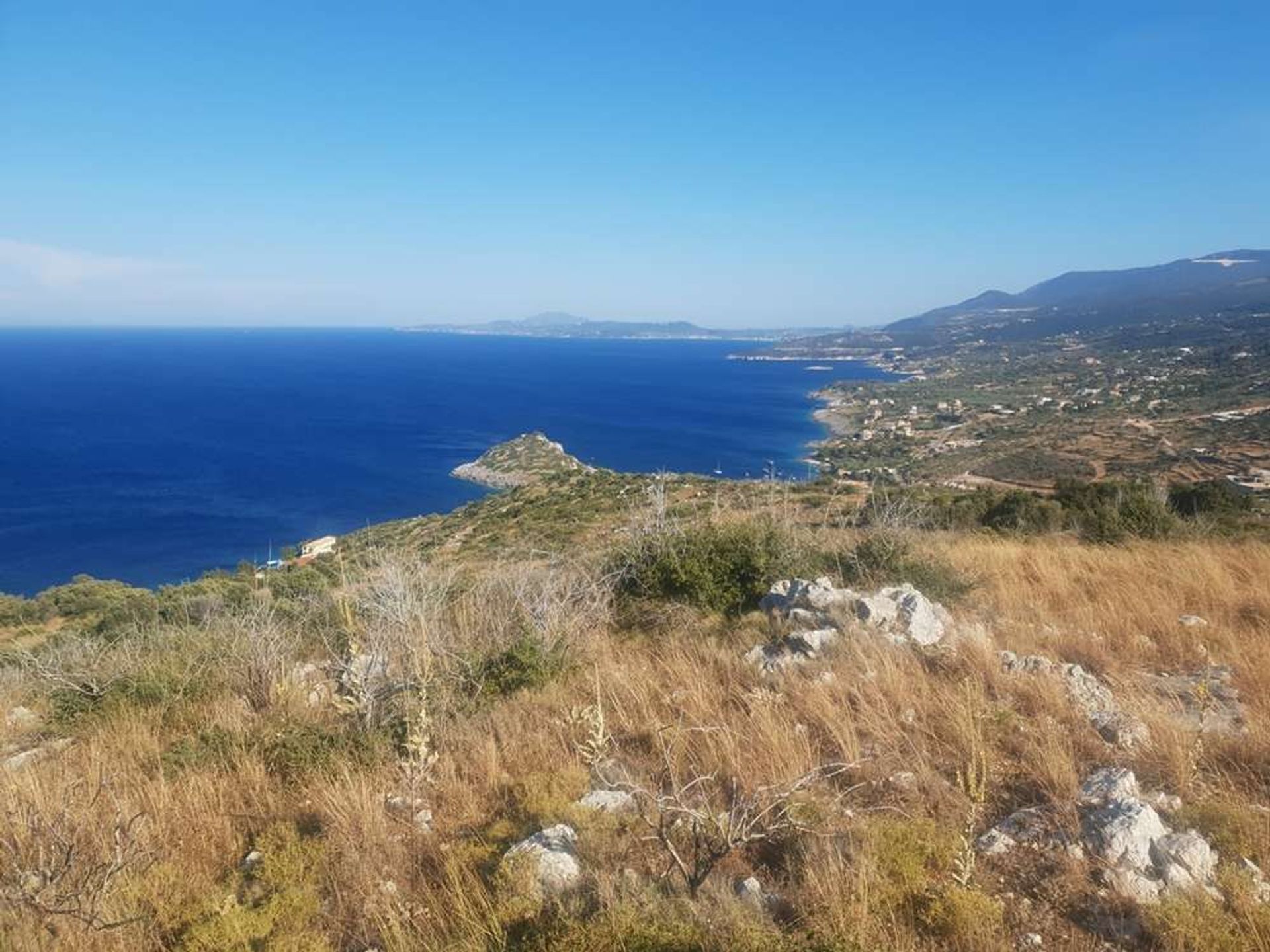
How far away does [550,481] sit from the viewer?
3994 cm

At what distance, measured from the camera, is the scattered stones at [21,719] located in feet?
17.7

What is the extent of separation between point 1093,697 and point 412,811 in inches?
158

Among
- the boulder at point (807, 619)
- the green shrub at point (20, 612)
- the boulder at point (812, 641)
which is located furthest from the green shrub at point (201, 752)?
the green shrub at point (20, 612)

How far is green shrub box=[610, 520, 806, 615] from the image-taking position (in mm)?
7059

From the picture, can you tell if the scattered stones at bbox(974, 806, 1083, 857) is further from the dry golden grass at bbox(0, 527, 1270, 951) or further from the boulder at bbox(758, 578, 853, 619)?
the boulder at bbox(758, 578, 853, 619)

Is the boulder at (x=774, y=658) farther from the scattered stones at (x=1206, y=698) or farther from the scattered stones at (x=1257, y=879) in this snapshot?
the scattered stones at (x=1257, y=879)

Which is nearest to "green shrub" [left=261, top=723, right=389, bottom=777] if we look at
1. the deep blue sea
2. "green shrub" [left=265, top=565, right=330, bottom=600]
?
"green shrub" [left=265, top=565, right=330, bottom=600]

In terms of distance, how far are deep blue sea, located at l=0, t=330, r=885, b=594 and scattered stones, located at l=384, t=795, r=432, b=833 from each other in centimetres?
4712

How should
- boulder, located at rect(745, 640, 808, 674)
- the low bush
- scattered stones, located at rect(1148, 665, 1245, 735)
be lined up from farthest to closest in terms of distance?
the low bush
boulder, located at rect(745, 640, 808, 674)
scattered stones, located at rect(1148, 665, 1245, 735)

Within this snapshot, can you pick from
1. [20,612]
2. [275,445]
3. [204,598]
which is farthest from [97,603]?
[275,445]

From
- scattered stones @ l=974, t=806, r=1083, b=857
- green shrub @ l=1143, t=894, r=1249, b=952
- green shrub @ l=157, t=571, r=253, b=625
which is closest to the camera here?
green shrub @ l=1143, t=894, r=1249, b=952

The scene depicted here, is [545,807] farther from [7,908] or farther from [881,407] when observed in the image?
[881,407]

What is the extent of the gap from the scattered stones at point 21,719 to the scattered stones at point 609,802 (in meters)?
4.99

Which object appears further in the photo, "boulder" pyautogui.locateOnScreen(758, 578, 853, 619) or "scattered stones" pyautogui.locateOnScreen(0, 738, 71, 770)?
"boulder" pyautogui.locateOnScreen(758, 578, 853, 619)
